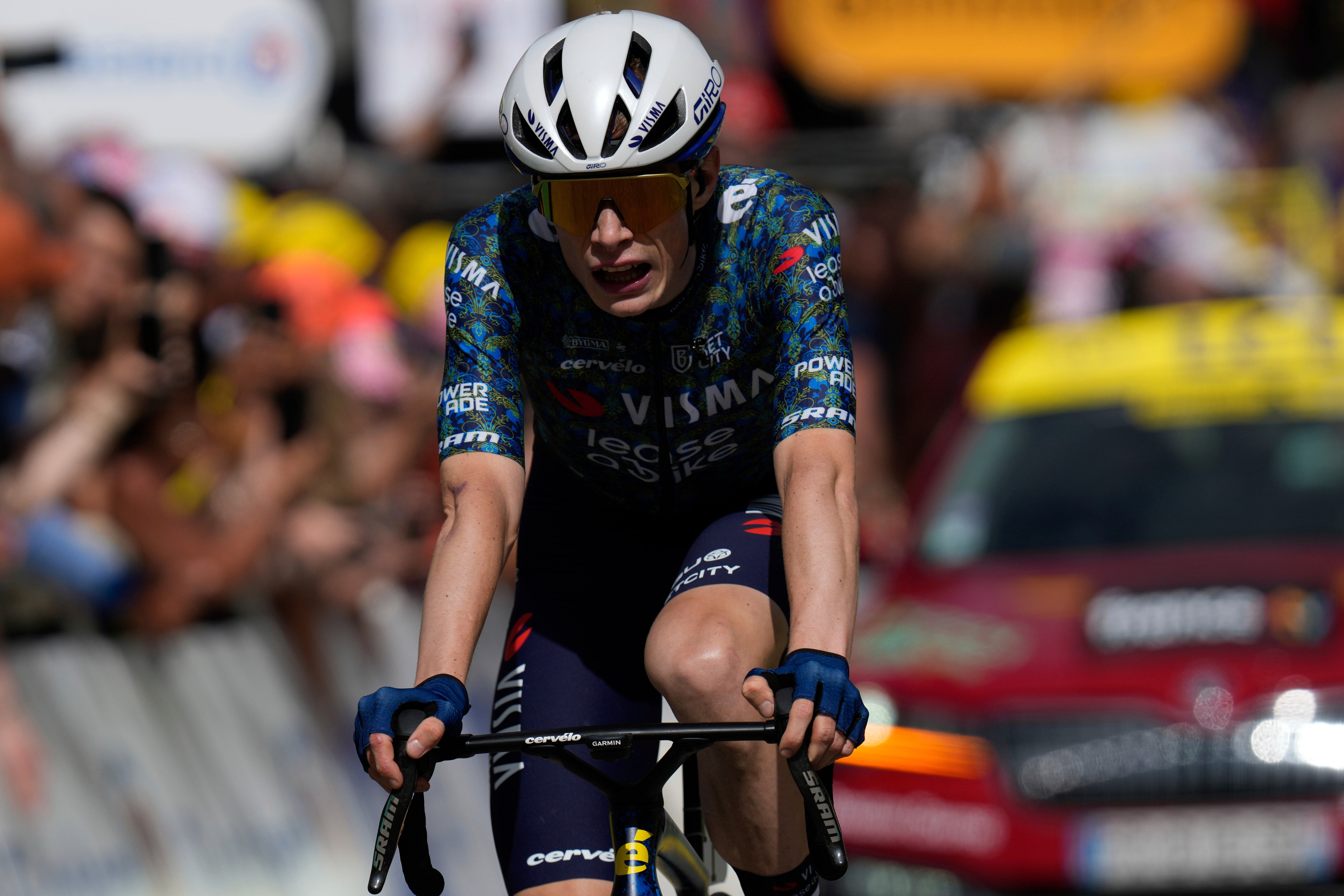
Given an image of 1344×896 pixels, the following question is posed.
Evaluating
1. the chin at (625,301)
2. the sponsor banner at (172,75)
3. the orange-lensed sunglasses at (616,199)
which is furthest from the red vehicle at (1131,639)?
the sponsor banner at (172,75)

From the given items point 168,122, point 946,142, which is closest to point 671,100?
point 168,122

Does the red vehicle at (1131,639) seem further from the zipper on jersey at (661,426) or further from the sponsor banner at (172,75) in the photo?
the sponsor banner at (172,75)

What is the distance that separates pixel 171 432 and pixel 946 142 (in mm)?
8475

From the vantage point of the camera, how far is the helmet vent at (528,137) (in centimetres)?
331

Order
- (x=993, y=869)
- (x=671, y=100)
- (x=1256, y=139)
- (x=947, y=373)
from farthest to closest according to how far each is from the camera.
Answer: (x=1256, y=139)
(x=947, y=373)
(x=993, y=869)
(x=671, y=100)

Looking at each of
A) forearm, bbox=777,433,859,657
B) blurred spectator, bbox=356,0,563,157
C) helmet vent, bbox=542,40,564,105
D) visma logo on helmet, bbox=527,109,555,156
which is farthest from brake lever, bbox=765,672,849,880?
blurred spectator, bbox=356,0,563,157

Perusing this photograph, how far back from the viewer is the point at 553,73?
3.38m

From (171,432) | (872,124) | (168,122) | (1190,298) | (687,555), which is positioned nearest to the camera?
(687,555)

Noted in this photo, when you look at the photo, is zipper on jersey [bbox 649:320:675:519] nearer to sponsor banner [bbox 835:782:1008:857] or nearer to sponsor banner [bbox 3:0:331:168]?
sponsor banner [bbox 835:782:1008:857]

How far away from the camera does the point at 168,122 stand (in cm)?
798

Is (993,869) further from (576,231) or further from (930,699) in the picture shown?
(576,231)

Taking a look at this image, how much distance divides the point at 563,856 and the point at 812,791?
0.83 m

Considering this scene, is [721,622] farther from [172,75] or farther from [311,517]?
[172,75]

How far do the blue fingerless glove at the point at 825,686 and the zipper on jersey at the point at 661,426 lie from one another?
87 centimetres
